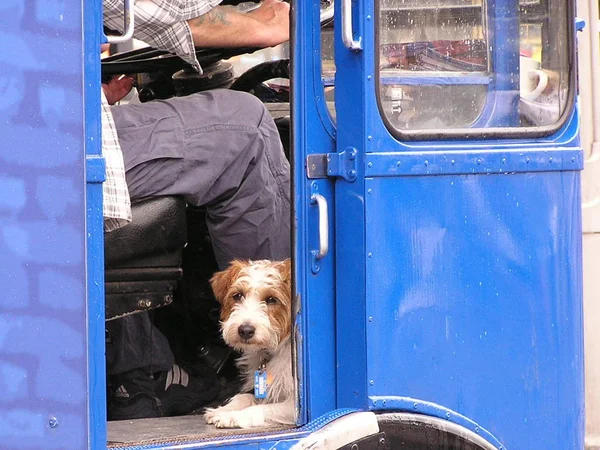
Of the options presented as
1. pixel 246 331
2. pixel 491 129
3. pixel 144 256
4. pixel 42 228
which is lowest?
pixel 246 331

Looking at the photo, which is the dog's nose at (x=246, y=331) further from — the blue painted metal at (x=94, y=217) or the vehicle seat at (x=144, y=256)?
the blue painted metal at (x=94, y=217)

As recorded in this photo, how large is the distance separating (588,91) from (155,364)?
2033mm

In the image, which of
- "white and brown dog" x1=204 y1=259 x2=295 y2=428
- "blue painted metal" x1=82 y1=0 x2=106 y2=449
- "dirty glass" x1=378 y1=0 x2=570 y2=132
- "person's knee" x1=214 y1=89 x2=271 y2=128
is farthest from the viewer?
"white and brown dog" x1=204 y1=259 x2=295 y2=428

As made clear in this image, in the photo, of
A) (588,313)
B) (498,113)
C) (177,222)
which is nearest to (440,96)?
(498,113)

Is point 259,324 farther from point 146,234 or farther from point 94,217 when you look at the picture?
point 94,217

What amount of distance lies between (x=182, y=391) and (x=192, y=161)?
969mm

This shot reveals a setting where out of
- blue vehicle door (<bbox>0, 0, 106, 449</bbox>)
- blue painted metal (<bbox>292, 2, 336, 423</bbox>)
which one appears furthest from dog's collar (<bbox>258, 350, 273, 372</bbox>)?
blue vehicle door (<bbox>0, 0, 106, 449</bbox>)

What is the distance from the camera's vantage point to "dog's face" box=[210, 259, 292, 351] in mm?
3252

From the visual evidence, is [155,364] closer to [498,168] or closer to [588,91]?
[498,168]

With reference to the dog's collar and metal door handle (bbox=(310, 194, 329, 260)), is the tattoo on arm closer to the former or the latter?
metal door handle (bbox=(310, 194, 329, 260))

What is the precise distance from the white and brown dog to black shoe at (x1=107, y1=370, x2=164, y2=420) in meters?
0.29

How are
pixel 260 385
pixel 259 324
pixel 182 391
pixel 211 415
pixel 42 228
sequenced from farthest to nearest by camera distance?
1. pixel 182 391
2. pixel 259 324
3. pixel 260 385
4. pixel 211 415
5. pixel 42 228

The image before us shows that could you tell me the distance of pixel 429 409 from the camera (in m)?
2.82

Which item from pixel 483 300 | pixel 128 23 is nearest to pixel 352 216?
pixel 483 300
